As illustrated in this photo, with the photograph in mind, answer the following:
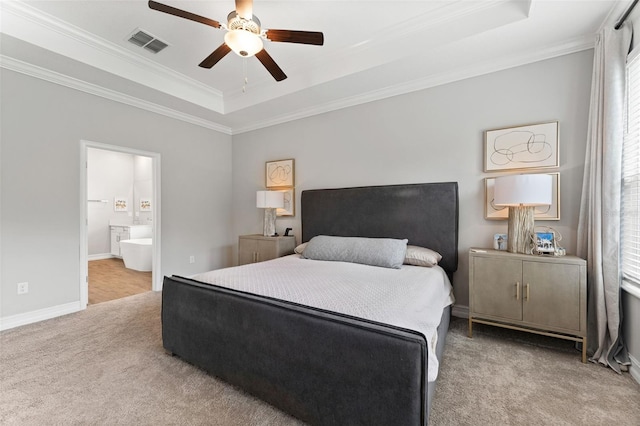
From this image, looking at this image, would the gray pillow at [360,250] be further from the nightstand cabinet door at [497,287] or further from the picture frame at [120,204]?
the picture frame at [120,204]

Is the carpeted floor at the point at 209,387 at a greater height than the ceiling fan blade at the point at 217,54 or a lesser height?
lesser

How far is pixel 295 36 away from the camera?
200 centimetres

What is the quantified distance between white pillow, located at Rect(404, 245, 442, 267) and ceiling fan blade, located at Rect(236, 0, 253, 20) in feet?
8.00

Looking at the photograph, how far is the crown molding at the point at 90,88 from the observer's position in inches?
109

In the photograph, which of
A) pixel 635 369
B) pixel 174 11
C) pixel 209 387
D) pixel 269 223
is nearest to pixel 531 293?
pixel 635 369

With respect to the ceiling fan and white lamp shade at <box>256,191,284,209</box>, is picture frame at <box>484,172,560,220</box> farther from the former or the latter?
white lamp shade at <box>256,191,284,209</box>

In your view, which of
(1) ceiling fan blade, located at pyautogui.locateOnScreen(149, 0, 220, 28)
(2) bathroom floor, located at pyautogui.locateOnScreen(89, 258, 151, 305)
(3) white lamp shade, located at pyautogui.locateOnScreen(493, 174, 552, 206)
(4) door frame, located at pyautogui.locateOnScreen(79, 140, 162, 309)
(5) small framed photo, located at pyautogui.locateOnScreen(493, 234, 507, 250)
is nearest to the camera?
(1) ceiling fan blade, located at pyautogui.locateOnScreen(149, 0, 220, 28)

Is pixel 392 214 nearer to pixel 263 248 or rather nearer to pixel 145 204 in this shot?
pixel 263 248

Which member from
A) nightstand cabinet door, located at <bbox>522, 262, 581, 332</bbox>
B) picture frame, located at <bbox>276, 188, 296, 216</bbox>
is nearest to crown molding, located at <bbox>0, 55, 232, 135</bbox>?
picture frame, located at <bbox>276, 188, 296, 216</bbox>

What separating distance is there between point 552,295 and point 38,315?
4.87m

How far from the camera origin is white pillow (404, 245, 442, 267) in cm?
271

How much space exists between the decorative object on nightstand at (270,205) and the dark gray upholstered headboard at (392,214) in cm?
43

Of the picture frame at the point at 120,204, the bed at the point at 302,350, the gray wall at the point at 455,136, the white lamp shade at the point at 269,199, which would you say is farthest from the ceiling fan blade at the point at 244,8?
the picture frame at the point at 120,204

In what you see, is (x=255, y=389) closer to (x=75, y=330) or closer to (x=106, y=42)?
(x=75, y=330)
